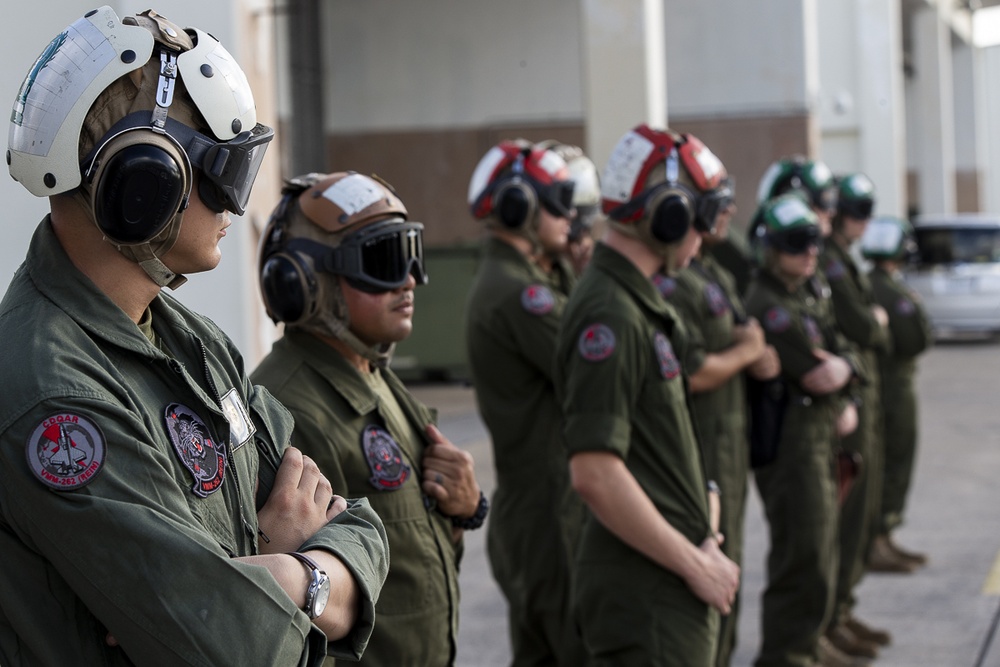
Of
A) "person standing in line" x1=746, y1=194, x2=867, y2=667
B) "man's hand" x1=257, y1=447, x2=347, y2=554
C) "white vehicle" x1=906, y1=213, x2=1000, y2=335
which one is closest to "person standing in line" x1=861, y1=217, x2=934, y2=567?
"person standing in line" x1=746, y1=194, x2=867, y2=667

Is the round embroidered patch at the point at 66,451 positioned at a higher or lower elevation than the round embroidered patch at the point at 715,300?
higher

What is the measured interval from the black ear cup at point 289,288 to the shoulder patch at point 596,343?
83cm

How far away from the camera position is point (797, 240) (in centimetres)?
627

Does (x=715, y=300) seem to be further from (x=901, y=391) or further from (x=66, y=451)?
(x=66, y=451)

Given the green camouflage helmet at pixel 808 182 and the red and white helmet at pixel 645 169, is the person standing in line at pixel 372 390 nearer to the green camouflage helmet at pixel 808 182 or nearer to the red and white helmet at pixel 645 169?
the red and white helmet at pixel 645 169

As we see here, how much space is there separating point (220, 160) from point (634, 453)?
196cm

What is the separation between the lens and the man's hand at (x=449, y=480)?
122 inches

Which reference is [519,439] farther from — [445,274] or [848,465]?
[445,274]

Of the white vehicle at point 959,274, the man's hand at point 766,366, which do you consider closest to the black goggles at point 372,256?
the man's hand at point 766,366

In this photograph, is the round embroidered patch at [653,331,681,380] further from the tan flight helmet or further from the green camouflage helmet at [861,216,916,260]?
the green camouflage helmet at [861,216,916,260]

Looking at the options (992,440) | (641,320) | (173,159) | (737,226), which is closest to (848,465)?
(641,320)

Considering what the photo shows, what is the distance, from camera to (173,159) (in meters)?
1.89

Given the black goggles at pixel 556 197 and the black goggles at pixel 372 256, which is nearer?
the black goggles at pixel 372 256

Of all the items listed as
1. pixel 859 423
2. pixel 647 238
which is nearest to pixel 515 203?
pixel 647 238
